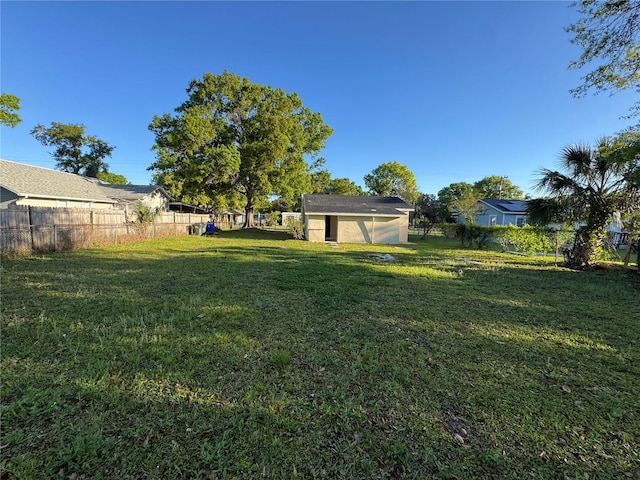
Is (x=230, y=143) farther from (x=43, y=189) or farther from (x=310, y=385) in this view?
(x=310, y=385)

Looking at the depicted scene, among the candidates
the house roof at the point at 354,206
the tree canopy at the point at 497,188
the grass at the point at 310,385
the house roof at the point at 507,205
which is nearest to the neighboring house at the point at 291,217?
the house roof at the point at 354,206

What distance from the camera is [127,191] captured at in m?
Answer: 23.0

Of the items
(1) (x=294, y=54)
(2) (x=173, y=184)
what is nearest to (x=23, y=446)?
(1) (x=294, y=54)

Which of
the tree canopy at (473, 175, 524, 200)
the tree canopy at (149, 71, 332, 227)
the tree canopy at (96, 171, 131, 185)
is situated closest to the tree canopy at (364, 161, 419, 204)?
the tree canopy at (473, 175, 524, 200)

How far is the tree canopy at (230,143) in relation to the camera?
2189 centimetres

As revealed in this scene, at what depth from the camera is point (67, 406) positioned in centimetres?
225

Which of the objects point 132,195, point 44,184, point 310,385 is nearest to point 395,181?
point 132,195

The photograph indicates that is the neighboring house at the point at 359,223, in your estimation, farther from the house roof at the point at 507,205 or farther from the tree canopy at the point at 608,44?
the house roof at the point at 507,205

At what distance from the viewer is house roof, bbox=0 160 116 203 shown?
14.6m

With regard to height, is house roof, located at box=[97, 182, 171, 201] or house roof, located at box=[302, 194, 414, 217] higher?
house roof, located at box=[97, 182, 171, 201]

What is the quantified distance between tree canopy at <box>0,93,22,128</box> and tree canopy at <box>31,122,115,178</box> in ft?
83.6

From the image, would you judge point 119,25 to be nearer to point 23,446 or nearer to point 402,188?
point 23,446

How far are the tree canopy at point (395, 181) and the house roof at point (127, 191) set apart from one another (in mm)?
30479

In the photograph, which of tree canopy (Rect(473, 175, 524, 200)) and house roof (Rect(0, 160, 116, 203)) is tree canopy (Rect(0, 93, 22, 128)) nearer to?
house roof (Rect(0, 160, 116, 203))
